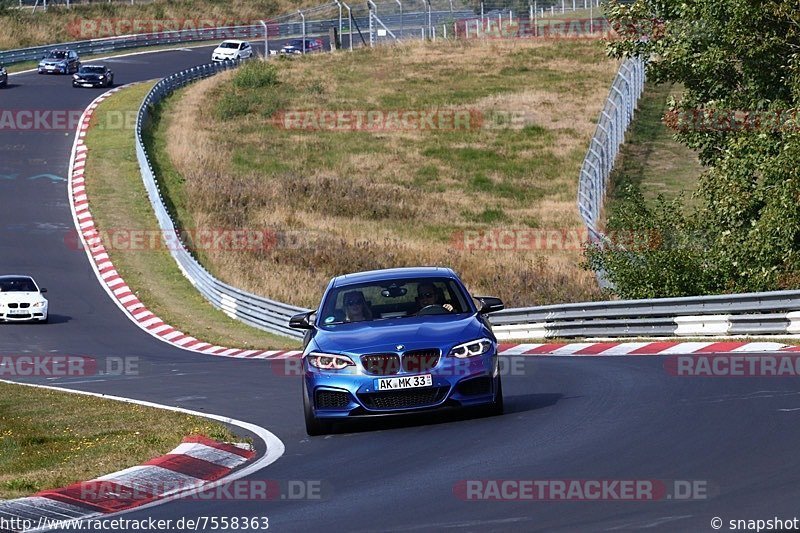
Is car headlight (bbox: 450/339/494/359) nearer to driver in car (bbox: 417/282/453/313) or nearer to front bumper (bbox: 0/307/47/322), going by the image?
driver in car (bbox: 417/282/453/313)

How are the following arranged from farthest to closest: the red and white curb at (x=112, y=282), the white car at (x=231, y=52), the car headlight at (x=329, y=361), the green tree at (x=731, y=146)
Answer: the white car at (x=231, y=52), the red and white curb at (x=112, y=282), the green tree at (x=731, y=146), the car headlight at (x=329, y=361)

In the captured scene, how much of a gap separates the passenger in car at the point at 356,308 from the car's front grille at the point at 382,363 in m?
1.11

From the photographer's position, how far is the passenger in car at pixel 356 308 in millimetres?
13098

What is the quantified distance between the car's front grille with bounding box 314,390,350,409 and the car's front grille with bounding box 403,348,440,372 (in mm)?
627

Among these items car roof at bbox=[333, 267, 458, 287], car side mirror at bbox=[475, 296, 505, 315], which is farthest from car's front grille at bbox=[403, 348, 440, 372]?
car roof at bbox=[333, 267, 458, 287]

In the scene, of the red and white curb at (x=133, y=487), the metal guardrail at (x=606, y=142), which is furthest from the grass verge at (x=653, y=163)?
the red and white curb at (x=133, y=487)

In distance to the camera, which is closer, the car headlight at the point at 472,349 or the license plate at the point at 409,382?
the license plate at the point at 409,382

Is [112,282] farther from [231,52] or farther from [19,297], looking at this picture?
[231,52]

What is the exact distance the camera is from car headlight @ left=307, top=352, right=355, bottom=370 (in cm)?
1211

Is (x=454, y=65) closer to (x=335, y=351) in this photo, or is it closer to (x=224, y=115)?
(x=224, y=115)

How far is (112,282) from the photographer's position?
3669 centimetres

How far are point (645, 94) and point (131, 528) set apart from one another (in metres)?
59.1

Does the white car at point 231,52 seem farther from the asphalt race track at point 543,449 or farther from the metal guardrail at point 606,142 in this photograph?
the asphalt race track at point 543,449

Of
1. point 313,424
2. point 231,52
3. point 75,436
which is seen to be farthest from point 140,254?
point 231,52
